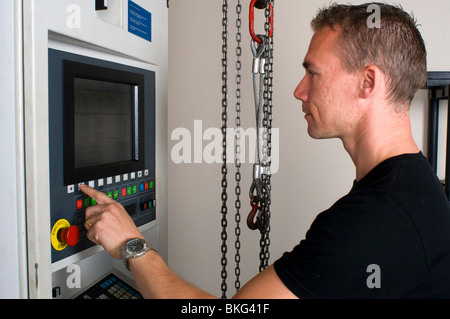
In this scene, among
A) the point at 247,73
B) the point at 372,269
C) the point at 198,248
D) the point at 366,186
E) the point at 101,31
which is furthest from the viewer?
the point at 198,248

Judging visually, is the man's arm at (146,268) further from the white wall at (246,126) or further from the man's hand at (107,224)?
the white wall at (246,126)

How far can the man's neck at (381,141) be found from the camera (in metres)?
1.01

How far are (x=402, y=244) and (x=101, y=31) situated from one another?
860 mm

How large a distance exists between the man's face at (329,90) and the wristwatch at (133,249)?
1.82 feet

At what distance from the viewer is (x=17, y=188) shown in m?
0.87

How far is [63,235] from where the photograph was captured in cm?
98

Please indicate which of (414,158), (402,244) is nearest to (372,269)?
(402,244)

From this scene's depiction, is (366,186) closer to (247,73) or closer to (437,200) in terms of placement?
(437,200)

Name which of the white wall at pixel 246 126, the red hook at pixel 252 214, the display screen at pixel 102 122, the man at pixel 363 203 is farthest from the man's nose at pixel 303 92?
the white wall at pixel 246 126

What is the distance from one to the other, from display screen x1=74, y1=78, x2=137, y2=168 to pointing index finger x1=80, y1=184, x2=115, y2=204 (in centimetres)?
6

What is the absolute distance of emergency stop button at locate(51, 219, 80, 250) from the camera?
97 centimetres

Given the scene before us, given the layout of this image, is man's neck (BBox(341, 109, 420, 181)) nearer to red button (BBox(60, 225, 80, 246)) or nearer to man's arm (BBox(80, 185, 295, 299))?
man's arm (BBox(80, 185, 295, 299))

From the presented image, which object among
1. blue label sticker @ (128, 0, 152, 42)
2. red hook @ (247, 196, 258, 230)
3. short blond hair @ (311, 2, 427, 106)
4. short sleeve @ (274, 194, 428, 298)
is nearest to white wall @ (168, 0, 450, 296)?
red hook @ (247, 196, 258, 230)

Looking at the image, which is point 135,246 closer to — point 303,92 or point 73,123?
point 73,123
